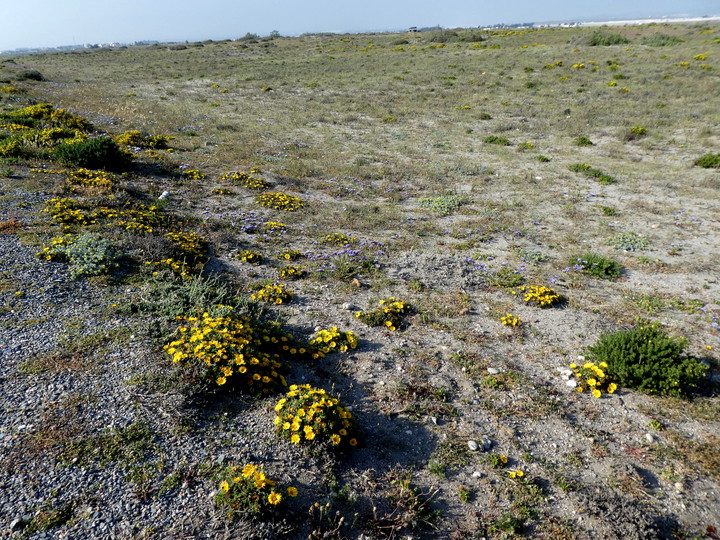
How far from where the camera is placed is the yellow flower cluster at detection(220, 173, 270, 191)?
48.6 ft

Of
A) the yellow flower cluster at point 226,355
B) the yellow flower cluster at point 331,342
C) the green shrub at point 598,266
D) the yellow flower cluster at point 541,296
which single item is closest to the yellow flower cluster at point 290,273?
the yellow flower cluster at point 331,342

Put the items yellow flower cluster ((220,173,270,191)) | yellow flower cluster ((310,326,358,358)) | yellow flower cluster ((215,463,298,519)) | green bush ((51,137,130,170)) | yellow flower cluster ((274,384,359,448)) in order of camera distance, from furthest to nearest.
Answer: yellow flower cluster ((220,173,270,191)) < green bush ((51,137,130,170)) < yellow flower cluster ((310,326,358,358)) < yellow flower cluster ((274,384,359,448)) < yellow flower cluster ((215,463,298,519))

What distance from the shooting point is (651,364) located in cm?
629

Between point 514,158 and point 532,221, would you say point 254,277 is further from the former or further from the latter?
point 514,158

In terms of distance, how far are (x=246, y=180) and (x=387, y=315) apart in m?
9.87

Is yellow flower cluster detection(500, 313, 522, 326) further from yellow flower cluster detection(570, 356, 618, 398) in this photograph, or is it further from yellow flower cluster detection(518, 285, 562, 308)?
yellow flower cluster detection(570, 356, 618, 398)

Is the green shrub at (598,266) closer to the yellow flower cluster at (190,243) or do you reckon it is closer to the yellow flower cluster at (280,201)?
the yellow flower cluster at (280,201)

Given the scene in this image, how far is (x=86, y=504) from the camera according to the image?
3822 mm

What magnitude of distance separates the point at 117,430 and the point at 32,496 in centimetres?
92

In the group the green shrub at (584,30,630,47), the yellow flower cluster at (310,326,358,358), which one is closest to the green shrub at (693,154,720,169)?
the yellow flower cluster at (310,326,358,358)

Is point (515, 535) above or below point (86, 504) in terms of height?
below

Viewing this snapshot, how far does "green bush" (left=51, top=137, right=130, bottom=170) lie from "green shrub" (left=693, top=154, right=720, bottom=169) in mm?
24215

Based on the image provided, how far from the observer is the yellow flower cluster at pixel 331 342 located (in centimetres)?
688

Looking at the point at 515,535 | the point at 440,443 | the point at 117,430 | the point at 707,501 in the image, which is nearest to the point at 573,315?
the point at 707,501
